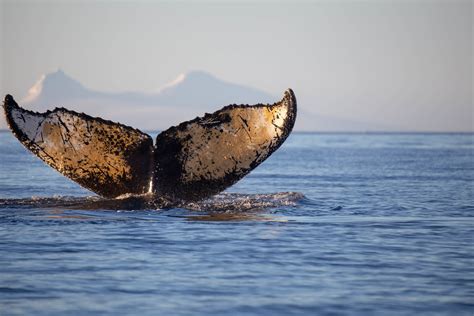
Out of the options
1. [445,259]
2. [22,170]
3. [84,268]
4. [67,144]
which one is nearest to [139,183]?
[67,144]

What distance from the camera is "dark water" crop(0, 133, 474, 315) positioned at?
7297 mm

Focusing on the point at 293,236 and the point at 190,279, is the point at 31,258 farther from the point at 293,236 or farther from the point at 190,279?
the point at 293,236

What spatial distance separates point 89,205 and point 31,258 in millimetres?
3663

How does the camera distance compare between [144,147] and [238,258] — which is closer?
[238,258]

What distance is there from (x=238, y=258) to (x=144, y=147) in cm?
301

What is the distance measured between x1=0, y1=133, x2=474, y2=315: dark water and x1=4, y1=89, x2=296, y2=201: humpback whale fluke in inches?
21.6

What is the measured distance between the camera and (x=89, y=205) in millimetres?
12836

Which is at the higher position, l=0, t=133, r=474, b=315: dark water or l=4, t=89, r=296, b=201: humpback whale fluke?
l=4, t=89, r=296, b=201: humpback whale fluke

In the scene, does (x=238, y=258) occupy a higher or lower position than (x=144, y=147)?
lower

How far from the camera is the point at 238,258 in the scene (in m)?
9.21

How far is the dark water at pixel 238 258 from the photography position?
7.30 metres

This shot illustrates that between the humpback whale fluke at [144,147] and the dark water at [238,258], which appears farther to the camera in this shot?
the humpback whale fluke at [144,147]

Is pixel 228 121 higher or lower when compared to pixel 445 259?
higher

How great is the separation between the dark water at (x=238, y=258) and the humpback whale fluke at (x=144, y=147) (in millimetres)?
547
